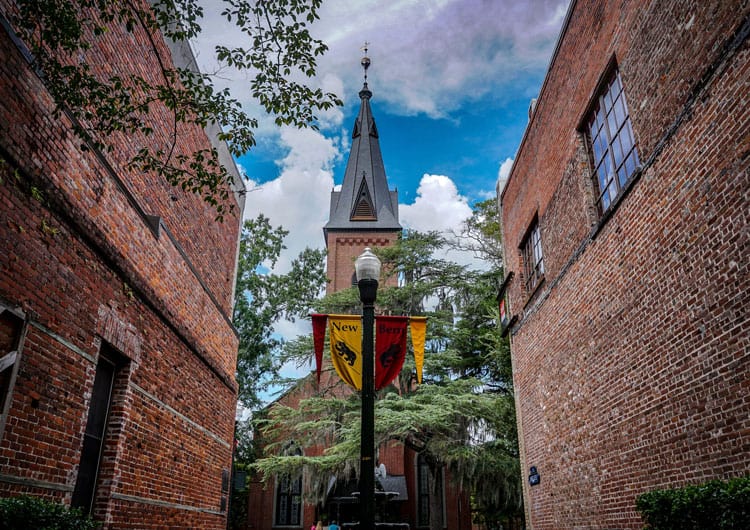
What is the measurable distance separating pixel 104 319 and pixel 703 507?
20.2ft

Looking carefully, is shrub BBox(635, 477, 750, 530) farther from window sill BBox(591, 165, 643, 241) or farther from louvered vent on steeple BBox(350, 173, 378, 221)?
louvered vent on steeple BBox(350, 173, 378, 221)

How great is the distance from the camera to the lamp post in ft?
17.5

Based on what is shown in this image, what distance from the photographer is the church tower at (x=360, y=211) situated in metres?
38.4

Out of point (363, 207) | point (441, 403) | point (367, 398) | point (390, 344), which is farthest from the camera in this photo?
point (363, 207)

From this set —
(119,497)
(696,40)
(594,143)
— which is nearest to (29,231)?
(119,497)

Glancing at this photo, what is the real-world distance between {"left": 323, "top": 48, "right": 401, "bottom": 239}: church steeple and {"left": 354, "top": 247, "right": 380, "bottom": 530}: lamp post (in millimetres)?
33014

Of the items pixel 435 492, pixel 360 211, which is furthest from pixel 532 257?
pixel 360 211

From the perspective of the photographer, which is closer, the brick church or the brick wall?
the brick church

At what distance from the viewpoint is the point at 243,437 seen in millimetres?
27359

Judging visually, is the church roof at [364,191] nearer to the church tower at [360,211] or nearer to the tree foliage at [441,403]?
the church tower at [360,211]

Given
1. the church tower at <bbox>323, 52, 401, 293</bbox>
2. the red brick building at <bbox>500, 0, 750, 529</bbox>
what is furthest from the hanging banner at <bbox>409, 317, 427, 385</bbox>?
the church tower at <bbox>323, 52, 401, 293</bbox>

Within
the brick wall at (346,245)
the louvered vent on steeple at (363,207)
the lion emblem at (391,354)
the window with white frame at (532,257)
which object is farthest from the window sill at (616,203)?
the louvered vent on steeple at (363,207)

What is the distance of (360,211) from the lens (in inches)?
1604

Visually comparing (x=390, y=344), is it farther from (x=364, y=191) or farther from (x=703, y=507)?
(x=364, y=191)
